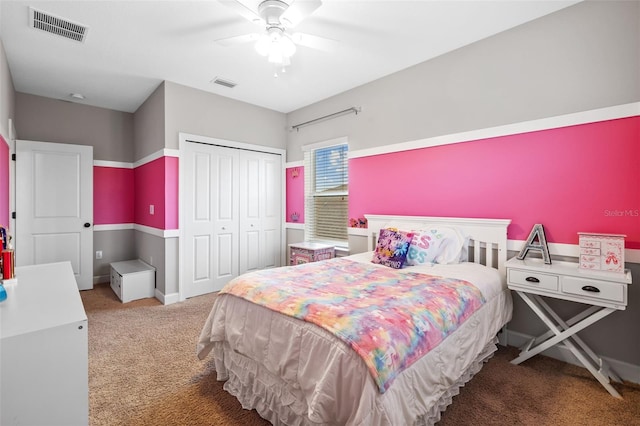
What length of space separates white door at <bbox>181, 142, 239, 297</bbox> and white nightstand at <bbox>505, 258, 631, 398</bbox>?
135 inches

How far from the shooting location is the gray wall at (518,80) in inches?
86.7

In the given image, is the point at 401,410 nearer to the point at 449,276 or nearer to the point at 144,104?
the point at 449,276

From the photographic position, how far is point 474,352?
1.96 metres

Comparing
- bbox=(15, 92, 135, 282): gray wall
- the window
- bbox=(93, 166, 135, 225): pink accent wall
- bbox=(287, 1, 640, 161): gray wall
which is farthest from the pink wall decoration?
bbox=(287, 1, 640, 161): gray wall

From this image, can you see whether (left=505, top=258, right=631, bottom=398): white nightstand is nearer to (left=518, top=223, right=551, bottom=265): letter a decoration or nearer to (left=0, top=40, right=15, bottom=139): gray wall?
(left=518, top=223, right=551, bottom=265): letter a decoration

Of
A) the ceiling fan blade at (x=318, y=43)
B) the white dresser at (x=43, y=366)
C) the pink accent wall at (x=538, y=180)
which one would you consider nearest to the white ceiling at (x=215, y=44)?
the ceiling fan blade at (x=318, y=43)

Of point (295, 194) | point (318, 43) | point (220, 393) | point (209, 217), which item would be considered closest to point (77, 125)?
point (209, 217)

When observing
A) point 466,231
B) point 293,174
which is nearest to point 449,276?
point 466,231

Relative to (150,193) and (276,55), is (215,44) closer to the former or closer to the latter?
(276,55)

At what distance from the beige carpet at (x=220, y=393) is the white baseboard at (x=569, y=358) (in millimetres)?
82

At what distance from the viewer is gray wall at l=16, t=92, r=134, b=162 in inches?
166

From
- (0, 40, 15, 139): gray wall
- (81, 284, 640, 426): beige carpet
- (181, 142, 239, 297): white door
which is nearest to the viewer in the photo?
(81, 284, 640, 426): beige carpet

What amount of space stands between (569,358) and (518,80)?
232cm

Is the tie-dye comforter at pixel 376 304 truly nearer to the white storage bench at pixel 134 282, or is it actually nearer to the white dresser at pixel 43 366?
the white dresser at pixel 43 366
